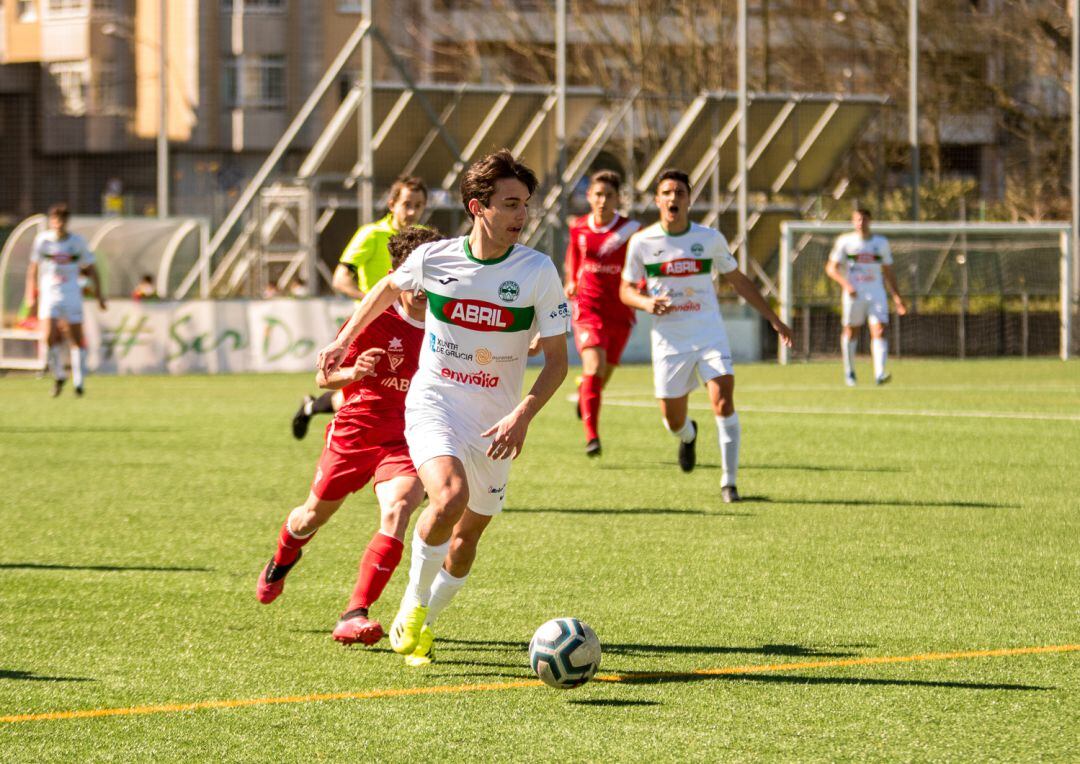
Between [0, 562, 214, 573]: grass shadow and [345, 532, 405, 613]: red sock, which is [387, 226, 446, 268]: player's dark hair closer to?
[345, 532, 405, 613]: red sock

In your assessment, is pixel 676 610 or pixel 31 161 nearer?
pixel 676 610

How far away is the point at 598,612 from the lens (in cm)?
750

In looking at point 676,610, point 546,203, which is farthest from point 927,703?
point 546,203

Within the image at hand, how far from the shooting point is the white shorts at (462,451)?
21.3ft

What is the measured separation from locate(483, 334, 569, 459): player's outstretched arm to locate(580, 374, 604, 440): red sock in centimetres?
745

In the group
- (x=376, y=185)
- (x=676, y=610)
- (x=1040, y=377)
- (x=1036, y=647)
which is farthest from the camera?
(x=376, y=185)

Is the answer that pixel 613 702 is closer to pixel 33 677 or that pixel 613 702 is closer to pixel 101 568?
pixel 33 677

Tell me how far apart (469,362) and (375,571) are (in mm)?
861

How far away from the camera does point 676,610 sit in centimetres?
753

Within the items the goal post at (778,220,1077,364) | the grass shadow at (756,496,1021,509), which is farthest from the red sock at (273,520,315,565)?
the goal post at (778,220,1077,364)

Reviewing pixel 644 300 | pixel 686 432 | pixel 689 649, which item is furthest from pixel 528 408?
pixel 686 432

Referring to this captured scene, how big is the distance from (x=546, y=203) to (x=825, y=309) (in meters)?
5.13

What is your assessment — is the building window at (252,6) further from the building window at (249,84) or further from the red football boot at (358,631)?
the red football boot at (358,631)

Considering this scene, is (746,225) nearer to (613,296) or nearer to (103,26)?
(613,296)
